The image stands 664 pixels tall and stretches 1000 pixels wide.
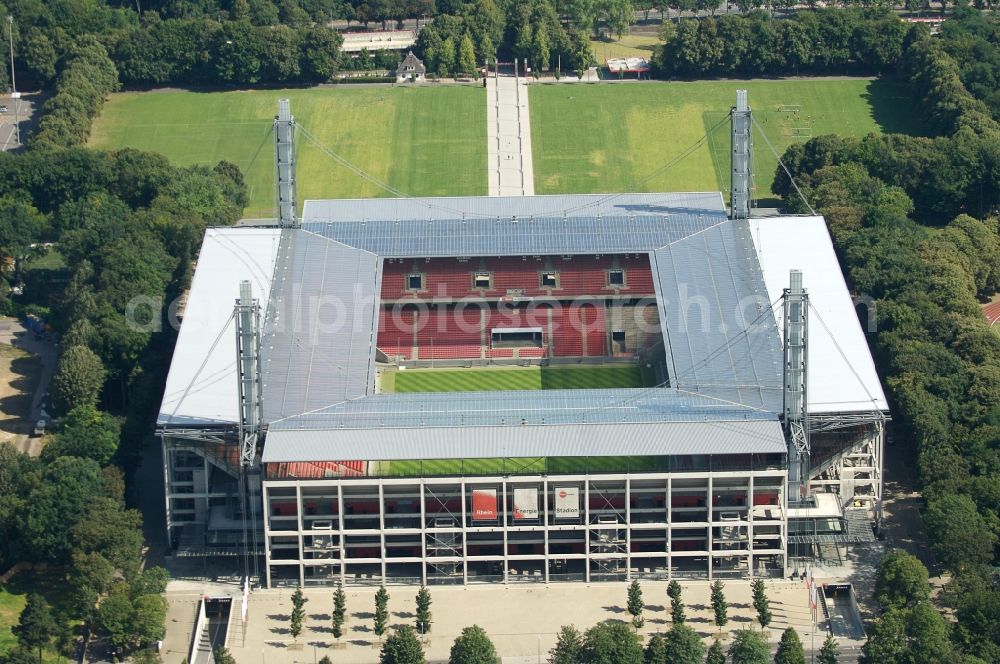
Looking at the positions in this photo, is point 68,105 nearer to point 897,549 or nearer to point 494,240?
point 494,240

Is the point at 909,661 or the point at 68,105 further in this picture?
the point at 68,105

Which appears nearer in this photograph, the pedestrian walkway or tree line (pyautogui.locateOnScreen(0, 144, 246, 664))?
tree line (pyautogui.locateOnScreen(0, 144, 246, 664))

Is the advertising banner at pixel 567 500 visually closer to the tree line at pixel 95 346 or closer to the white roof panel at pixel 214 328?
the white roof panel at pixel 214 328

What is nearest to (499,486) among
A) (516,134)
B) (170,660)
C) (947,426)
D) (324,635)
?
(324,635)

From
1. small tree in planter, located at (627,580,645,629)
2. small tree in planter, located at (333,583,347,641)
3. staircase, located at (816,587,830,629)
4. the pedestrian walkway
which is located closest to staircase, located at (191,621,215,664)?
A: small tree in planter, located at (333,583,347,641)

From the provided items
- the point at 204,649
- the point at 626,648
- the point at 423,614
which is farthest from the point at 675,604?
the point at 204,649

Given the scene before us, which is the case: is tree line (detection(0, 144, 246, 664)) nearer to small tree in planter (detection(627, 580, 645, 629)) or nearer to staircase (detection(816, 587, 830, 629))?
small tree in planter (detection(627, 580, 645, 629))

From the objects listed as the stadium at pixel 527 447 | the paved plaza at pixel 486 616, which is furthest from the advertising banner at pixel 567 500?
the paved plaza at pixel 486 616
